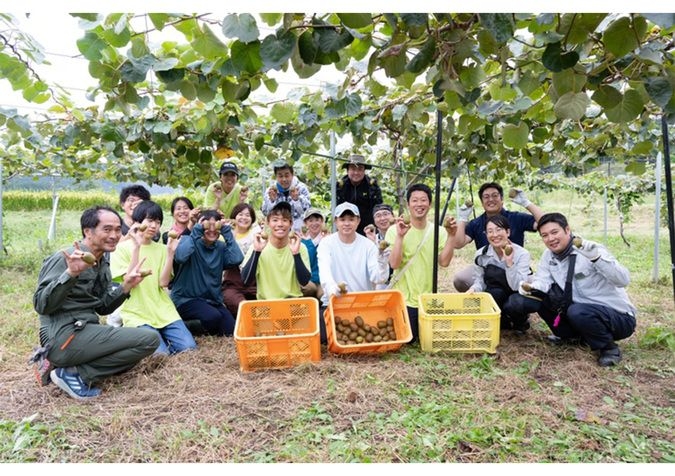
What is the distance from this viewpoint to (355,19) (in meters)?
1.63

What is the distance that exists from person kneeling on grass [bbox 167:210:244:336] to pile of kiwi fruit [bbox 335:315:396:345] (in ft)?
3.28

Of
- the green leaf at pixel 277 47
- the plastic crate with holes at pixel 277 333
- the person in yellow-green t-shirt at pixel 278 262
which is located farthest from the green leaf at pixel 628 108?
the person in yellow-green t-shirt at pixel 278 262

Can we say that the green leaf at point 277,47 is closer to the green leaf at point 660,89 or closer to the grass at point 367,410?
the green leaf at point 660,89

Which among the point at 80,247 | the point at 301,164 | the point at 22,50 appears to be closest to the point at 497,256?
the point at 80,247

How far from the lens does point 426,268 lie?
3.96 metres

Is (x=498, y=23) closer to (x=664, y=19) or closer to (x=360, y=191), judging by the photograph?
(x=664, y=19)

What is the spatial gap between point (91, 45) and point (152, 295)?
7.04 ft

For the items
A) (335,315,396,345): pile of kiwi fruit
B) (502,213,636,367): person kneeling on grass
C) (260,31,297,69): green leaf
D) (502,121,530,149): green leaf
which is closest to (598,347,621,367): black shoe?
(502,213,636,367): person kneeling on grass

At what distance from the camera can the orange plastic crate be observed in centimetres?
340

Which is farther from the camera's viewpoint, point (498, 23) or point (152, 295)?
point (152, 295)

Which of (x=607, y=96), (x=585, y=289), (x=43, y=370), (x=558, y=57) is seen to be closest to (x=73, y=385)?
(x=43, y=370)

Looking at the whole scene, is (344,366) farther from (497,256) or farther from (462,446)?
(497,256)

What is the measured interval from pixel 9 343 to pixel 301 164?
5.30m

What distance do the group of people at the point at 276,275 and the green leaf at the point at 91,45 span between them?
105cm
